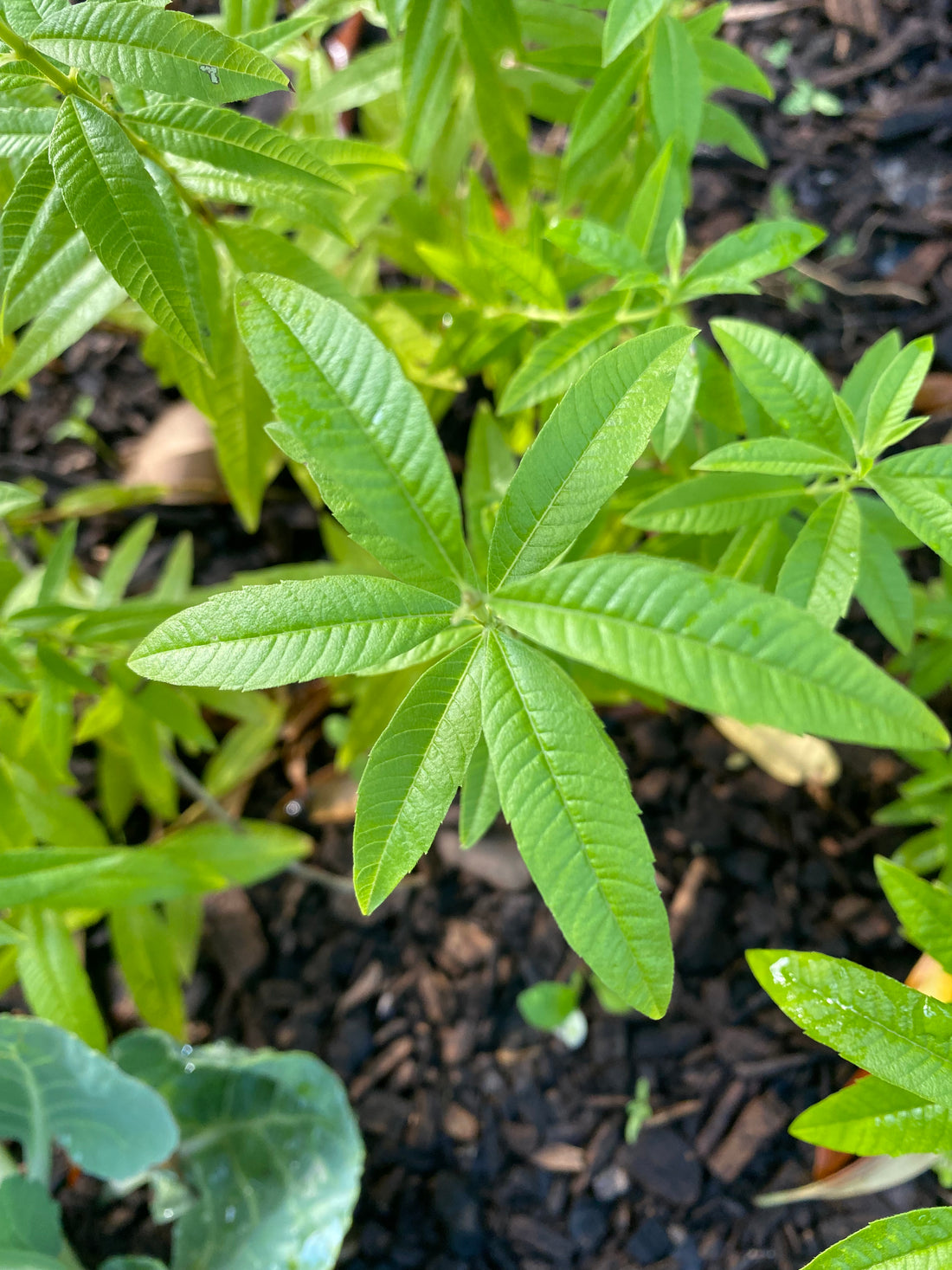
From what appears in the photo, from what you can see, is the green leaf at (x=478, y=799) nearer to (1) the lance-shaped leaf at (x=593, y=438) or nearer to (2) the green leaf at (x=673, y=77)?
(1) the lance-shaped leaf at (x=593, y=438)

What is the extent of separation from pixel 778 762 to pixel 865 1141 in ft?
3.09

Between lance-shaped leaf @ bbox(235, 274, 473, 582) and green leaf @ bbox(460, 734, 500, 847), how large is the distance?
0.29 m

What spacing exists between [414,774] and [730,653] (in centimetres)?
25

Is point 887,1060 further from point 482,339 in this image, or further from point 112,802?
point 112,802

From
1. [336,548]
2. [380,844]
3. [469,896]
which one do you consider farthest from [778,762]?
[380,844]

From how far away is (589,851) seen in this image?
1.95 feet

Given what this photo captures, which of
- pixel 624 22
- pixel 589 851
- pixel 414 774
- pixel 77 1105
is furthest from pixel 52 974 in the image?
pixel 624 22

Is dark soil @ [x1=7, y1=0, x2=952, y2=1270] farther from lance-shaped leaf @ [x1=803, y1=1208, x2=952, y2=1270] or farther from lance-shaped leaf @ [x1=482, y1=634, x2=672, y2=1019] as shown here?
lance-shaped leaf @ [x1=482, y1=634, x2=672, y2=1019]

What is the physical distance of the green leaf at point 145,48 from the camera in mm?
652

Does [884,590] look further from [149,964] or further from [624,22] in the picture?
[149,964]

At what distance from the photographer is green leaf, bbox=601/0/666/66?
800mm

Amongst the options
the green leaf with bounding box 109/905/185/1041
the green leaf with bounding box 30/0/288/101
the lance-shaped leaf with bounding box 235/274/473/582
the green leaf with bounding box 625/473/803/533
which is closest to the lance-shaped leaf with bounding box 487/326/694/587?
the lance-shaped leaf with bounding box 235/274/473/582

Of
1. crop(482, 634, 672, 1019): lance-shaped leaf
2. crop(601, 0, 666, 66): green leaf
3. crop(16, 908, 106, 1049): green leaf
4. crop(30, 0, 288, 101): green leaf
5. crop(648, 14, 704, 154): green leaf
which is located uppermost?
crop(30, 0, 288, 101): green leaf

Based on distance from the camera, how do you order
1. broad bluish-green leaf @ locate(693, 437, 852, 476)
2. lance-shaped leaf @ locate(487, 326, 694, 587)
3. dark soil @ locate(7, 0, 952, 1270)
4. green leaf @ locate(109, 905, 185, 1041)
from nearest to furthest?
lance-shaped leaf @ locate(487, 326, 694, 587) → broad bluish-green leaf @ locate(693, 437, 852, 476) → green leaf @ locate(109, 905, 185, 1041) → dark soil @ locate(7, 0, 952, 1270)
